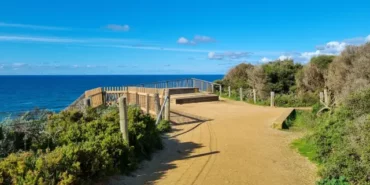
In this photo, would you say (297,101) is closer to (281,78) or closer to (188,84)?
(281,78)

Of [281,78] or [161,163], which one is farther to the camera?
[281,78]

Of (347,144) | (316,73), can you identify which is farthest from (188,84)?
(347,144)

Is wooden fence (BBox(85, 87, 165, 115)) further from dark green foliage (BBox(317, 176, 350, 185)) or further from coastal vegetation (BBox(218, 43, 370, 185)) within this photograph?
dark green foliage (BBox(317, 176, 350, 185))

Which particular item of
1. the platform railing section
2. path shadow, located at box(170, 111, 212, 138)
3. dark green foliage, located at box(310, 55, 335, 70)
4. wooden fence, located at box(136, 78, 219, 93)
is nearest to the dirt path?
path shadow, located at box(170, 111, 212, 138)

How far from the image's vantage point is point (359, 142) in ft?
17.5

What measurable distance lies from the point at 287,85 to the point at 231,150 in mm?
16338

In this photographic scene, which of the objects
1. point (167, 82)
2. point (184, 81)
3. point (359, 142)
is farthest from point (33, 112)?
point (184, 81)

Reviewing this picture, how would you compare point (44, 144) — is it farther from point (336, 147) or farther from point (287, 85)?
point (287, 85)

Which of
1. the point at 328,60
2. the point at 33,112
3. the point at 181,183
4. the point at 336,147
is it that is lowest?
the point at 181,183

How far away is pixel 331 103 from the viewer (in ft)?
52.7

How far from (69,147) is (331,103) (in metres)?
15.0

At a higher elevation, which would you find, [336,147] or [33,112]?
[33,112]

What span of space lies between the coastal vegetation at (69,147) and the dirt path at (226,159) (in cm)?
51

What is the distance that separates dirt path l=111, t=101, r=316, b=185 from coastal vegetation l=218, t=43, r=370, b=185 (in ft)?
1.76
